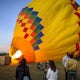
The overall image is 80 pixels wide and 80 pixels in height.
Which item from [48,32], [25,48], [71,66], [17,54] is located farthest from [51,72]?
[17,54]

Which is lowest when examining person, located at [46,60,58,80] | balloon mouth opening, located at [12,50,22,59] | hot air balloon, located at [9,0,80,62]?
person, located at [46,60,58,80]

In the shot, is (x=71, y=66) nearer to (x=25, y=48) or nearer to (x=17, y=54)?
(x=25, y=48)

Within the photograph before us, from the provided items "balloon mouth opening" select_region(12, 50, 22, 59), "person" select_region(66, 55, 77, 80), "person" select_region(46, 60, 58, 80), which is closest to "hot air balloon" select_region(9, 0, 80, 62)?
"balloon mouth opening" select_region(12, 50, 22, 59)

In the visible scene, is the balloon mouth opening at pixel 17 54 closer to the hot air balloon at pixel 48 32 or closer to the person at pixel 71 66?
the hot air balloon at pixel 48 32

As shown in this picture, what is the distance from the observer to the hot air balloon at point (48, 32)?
17.2m

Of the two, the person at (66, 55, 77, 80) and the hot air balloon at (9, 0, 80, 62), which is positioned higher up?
the hot air balloon at (9, 0, 80, 62)

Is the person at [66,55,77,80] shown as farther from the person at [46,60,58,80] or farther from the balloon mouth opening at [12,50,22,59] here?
the balloon mouth opening at [12,50,22,59]

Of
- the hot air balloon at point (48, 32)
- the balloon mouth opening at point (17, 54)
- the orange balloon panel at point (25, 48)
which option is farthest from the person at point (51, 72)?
the balloon mouth opening at point (17, 54)

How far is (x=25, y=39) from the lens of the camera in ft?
57.4

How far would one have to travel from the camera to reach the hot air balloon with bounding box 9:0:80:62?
56.3ft

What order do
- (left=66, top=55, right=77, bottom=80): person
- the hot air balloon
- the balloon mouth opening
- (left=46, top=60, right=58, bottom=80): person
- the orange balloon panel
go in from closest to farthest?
(left=46, top=60, right=58, bottom=80): person < (left=66, top=55, right=77, bottom=80): person < the hot air balloon < the orange balloon panel < the balloon mouth opening

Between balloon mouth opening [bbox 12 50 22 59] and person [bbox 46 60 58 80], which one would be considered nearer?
person [bbox 46 60 58 80]

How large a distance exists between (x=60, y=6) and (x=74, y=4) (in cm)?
127

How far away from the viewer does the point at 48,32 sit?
17125 mm
